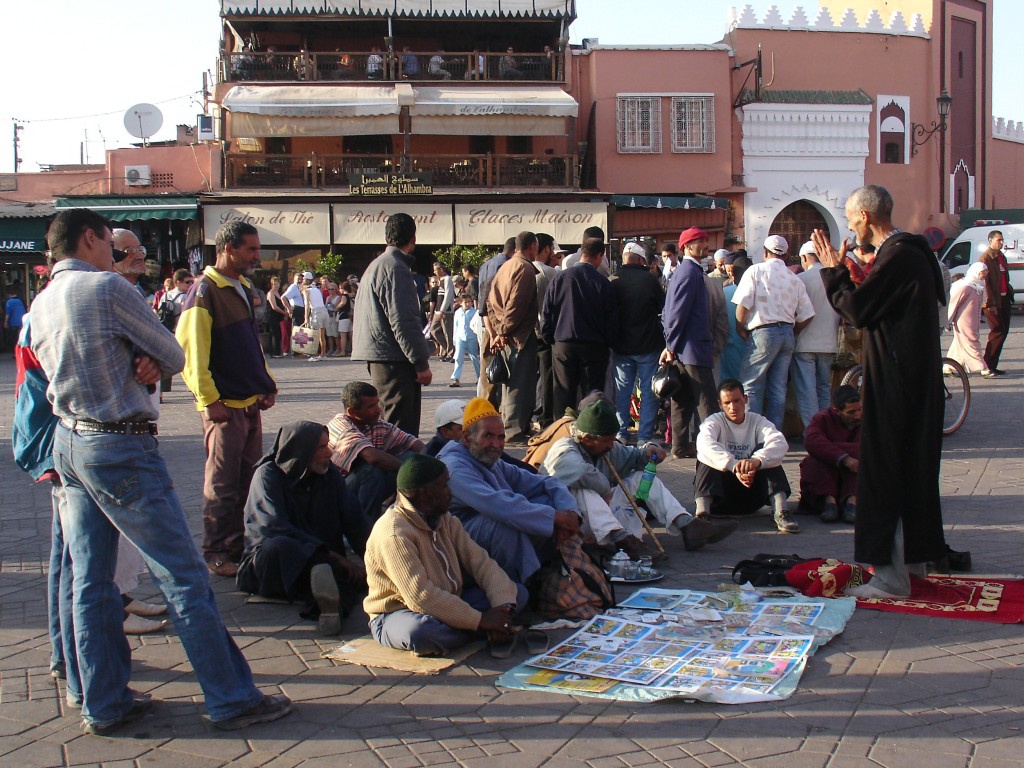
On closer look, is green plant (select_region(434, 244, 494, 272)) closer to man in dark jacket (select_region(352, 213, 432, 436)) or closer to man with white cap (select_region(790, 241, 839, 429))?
man with white cap (select_region(790, 241, 839, 429))

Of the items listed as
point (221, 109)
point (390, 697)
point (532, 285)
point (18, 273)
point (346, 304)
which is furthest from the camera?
point (221, 109)

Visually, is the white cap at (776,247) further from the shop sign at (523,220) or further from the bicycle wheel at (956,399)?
the shop sign at (523,220)

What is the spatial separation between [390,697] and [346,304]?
18.4m

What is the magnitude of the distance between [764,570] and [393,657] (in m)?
2.12

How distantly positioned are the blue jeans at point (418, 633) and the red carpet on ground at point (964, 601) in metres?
2.00

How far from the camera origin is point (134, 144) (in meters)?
31.0

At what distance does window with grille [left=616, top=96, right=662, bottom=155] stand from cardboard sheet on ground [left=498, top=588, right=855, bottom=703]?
85.0ft

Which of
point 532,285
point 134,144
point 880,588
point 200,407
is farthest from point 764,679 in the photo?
point 134,144

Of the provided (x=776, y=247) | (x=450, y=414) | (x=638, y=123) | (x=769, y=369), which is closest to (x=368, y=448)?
(x=450, y=414)

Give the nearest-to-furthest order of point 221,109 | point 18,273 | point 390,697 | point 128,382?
point 128,382 → point 390,697 → point 18,273 → point 221,109

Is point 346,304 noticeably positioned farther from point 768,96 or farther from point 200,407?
point 200,407

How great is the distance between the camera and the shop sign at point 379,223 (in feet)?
92.2

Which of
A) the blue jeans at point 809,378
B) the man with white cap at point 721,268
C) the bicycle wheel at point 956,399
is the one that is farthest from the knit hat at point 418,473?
the bicycle wheel at point 956,399

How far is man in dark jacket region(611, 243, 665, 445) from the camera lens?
374 inches
